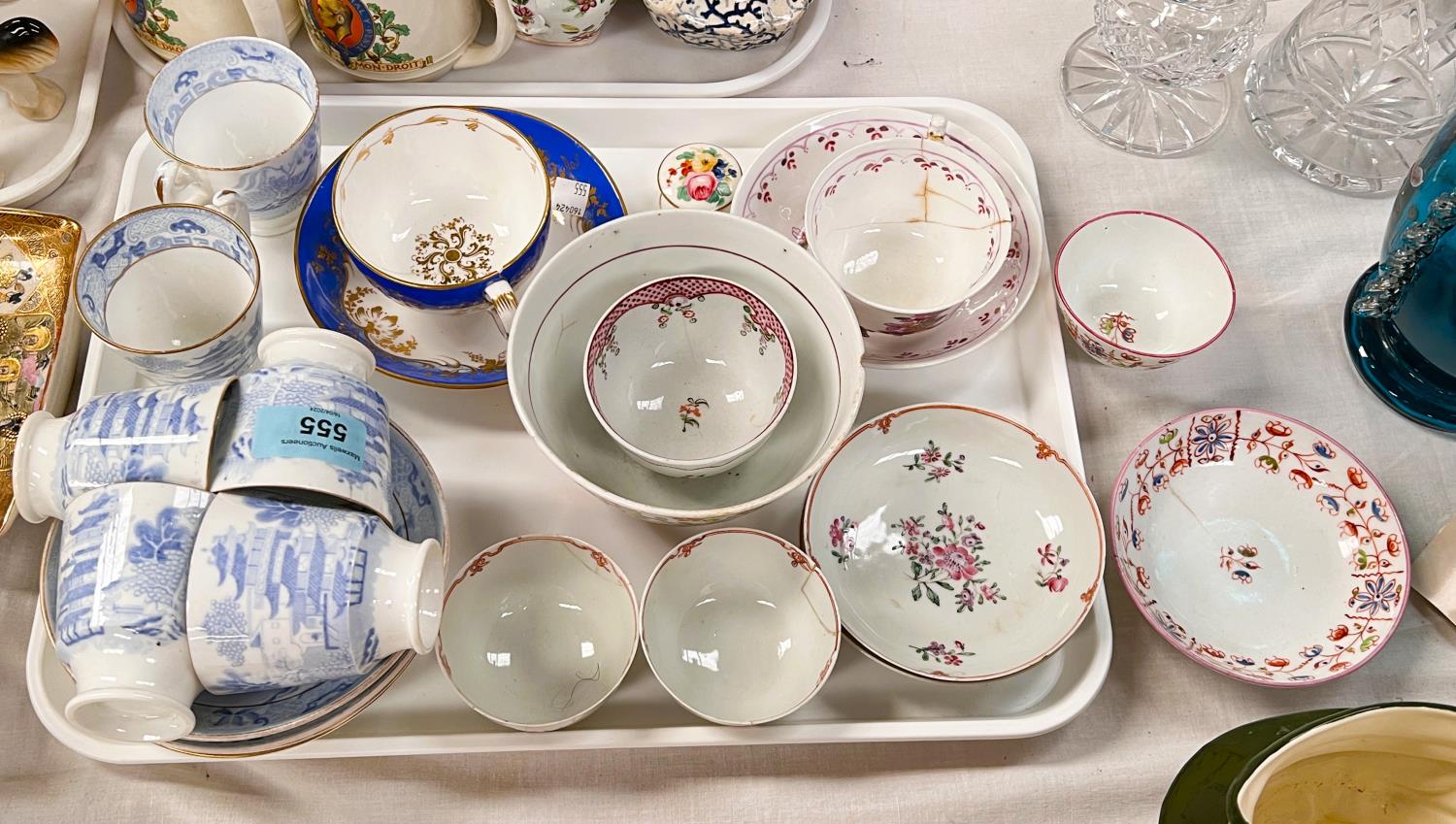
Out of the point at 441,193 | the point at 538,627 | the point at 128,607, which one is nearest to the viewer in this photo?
the point at 128,607

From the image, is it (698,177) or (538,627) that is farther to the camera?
(698,177)

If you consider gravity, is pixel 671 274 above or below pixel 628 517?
above

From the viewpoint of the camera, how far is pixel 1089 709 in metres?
0.77

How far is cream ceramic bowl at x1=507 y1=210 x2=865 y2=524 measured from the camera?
2.28 feet

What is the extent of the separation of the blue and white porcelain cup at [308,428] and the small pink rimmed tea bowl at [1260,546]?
52 centimetres

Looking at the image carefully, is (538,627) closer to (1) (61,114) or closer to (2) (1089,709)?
(2) (1089,709)

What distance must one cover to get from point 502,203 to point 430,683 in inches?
15.2

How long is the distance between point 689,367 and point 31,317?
52 centimetres

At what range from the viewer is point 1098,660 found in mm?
742

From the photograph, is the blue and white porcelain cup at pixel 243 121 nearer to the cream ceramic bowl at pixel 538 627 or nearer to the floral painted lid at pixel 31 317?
the floral painted lid at pixel 31 317

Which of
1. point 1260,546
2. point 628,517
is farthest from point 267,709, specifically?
point 1260,546

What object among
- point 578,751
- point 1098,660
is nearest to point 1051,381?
point 1098,660

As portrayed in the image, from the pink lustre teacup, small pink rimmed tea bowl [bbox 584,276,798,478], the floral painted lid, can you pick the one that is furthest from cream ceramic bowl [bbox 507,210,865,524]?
the floral painted lid

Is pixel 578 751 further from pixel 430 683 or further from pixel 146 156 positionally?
pixel 146 156
